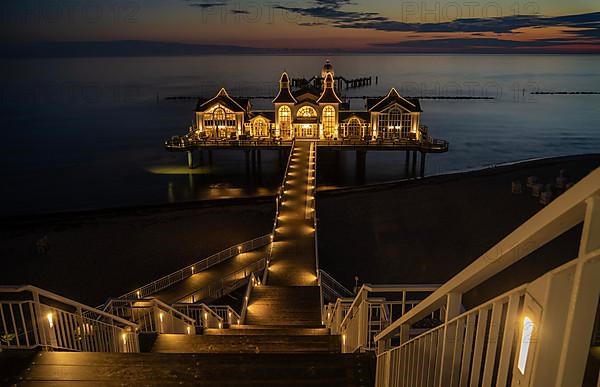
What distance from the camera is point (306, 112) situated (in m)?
39.6

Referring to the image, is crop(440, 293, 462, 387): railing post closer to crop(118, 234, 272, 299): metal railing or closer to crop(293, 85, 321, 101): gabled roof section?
crop(118, 234, 272, 299): metal railing

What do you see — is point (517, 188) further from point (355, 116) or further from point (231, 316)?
point (231, 316)

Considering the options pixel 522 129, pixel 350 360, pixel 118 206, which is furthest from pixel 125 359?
pixel 522 129

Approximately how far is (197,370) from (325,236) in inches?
731

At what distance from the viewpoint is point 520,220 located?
78.4 feet

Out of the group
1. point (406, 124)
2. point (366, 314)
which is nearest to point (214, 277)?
point (366, 314)

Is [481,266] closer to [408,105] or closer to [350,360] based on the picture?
[350,360]

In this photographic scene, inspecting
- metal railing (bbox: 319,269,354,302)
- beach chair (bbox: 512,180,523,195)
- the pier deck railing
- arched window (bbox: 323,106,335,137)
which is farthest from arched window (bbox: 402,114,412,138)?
the pier deck railing

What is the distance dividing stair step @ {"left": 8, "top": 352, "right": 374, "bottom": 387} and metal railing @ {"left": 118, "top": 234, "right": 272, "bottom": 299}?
10.5 meters

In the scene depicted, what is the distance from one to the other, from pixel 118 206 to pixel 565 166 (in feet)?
117

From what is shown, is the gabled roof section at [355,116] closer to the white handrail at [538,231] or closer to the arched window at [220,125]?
the arched window at [220,125]

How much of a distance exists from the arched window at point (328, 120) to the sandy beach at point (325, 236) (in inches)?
329

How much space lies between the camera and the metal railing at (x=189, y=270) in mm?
15734

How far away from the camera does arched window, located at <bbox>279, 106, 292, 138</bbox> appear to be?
1549 inches
